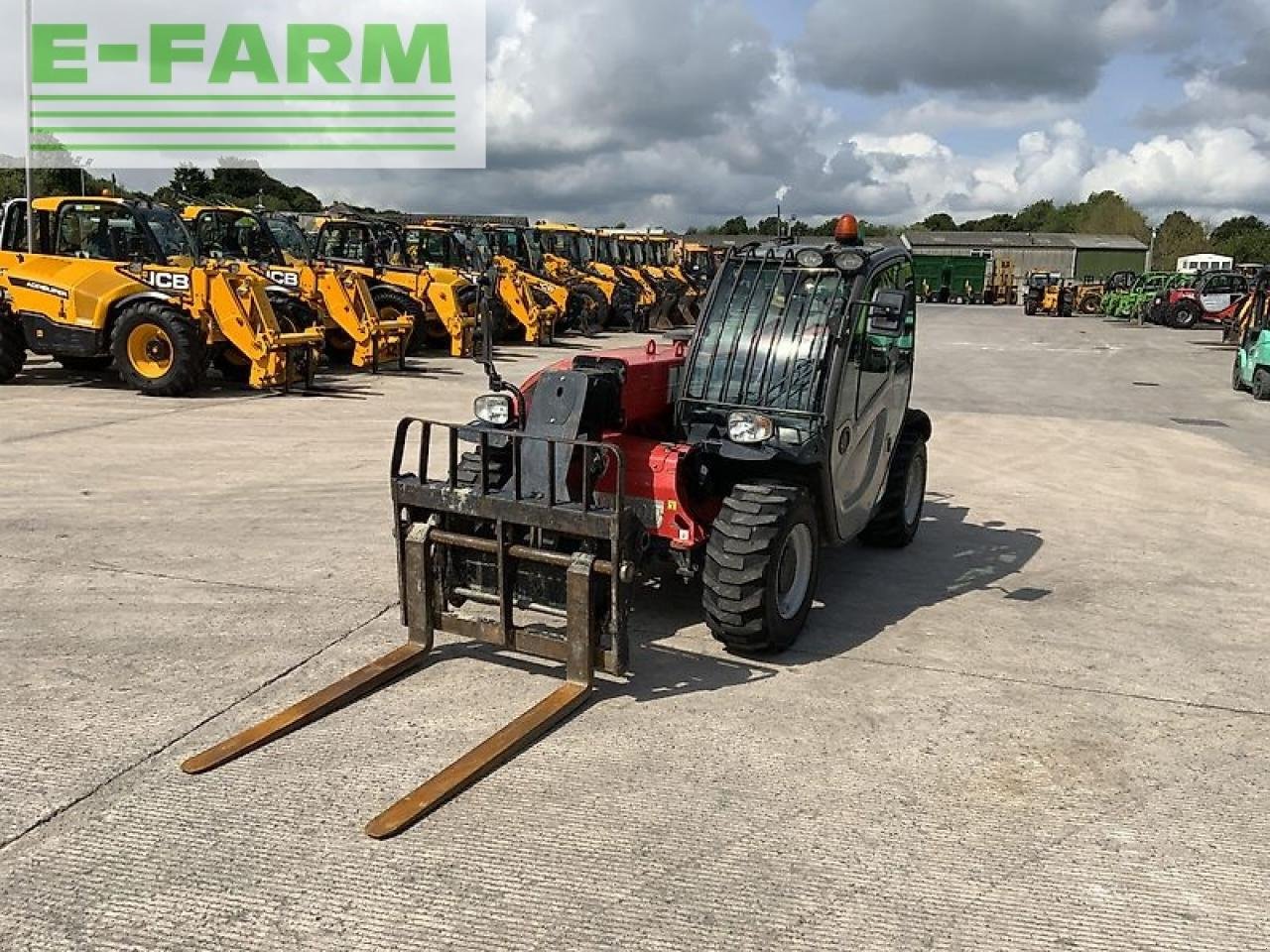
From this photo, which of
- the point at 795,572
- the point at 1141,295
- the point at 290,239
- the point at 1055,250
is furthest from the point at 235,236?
the point at 1055,250

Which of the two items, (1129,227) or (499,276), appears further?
(1129,227)

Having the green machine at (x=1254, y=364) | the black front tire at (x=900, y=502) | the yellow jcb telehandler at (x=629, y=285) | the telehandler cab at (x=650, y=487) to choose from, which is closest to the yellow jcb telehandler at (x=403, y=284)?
the yellow jcb telehandler at (x=629, y=285)

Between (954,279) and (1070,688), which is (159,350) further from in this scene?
(954,279)

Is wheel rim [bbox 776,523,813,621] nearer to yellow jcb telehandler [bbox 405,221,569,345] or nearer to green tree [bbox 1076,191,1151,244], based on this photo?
yellow jcb telehandler [bbox 405,221,569,345]

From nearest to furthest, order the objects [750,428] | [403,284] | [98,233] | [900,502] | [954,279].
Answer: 1. [750,428]
2. [900,502]
3. [98,233]
4. [403,284]
5. [954,279]

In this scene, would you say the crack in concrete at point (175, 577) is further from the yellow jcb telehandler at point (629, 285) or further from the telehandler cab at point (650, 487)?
the yellow jcb telehandler at point (629, 285)

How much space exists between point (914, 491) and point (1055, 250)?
8606 cm

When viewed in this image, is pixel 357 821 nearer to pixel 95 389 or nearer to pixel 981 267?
pixel 95 389

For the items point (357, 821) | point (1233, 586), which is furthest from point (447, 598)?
point (1233, 586)

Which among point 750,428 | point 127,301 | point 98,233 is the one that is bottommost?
point 750,428

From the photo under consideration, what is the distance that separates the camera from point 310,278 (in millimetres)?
15586

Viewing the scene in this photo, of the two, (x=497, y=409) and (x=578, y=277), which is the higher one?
(x=578, y=277)

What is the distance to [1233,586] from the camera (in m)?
6.47

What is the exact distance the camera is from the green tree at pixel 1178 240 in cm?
8447
